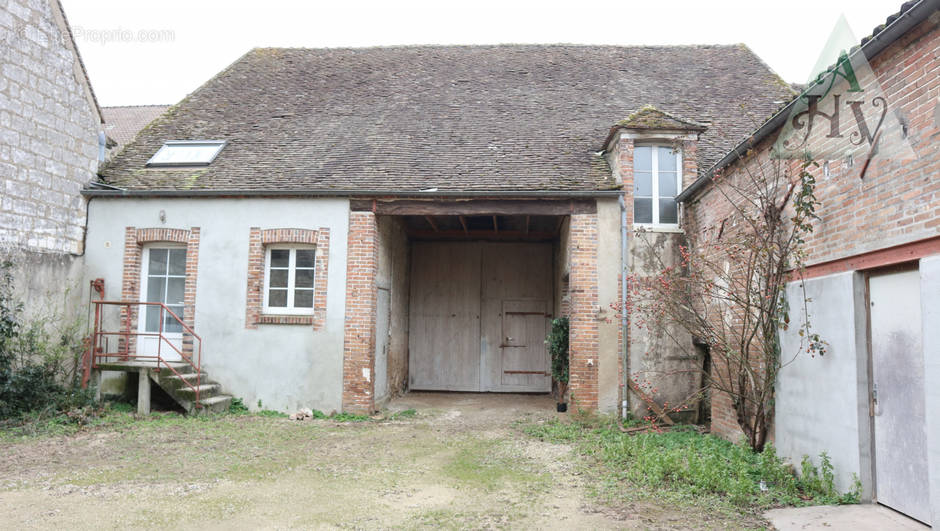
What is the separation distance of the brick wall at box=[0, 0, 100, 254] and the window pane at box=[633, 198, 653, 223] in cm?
910

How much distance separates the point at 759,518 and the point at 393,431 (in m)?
5.03

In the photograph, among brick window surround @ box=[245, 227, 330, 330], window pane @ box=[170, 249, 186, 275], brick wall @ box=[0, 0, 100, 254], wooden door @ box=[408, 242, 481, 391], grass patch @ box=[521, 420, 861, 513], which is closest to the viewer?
grass patch @ box=[521, 420, 861, 513]

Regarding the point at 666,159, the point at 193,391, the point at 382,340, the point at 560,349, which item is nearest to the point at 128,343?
the point at 193,391

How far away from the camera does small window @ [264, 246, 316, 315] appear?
390 inches

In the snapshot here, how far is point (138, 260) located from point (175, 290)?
766mm

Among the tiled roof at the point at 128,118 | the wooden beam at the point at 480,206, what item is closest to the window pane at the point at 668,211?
the wooden beam at the point at 480,206

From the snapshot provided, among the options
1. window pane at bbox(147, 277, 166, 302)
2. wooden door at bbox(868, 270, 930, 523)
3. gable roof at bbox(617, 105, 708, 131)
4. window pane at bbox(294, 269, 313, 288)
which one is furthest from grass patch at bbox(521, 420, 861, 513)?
window pane at bbox(147, 277, 166, 302)

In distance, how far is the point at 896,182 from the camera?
4535 mm

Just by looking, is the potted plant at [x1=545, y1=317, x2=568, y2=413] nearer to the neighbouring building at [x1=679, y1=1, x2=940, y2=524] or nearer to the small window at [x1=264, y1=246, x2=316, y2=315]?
the small window at [x1=264, y1=246, x2=316, y2=315]

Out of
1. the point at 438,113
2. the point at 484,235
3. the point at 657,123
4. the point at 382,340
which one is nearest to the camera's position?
the point at 657,123

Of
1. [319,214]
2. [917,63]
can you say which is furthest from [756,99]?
[319,214]

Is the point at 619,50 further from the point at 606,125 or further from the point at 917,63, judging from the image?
the point at 917,63

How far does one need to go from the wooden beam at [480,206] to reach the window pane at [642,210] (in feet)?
2.29

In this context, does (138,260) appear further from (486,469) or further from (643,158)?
(643,158)
